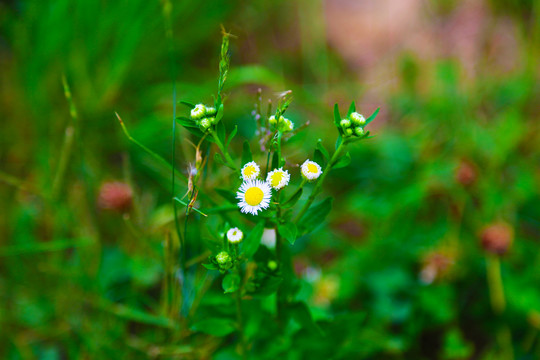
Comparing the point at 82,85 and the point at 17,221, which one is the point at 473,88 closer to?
the point at 82,85

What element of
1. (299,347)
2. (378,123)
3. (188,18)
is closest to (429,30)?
(378,123)

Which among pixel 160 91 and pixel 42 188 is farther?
pixel 160 91

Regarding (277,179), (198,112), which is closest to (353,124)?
(277,179)

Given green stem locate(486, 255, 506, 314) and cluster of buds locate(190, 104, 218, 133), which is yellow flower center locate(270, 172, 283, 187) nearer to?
cluster of buds locate(190, 104, 218, 133)

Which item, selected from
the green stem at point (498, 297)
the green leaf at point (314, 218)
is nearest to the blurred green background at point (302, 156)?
the green stem at point (498, 297)

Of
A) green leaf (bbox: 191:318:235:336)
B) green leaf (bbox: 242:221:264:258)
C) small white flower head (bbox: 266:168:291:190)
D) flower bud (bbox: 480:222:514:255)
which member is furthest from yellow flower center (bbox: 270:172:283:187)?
flower bud (bbox: 480:222:514:255)

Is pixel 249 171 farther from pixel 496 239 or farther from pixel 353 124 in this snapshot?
pixel 496 239

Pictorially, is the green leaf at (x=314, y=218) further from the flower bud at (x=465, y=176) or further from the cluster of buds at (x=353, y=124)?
the flower bud at (x=465, y=176)

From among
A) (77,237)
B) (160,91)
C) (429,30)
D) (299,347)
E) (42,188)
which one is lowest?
(299,347)
